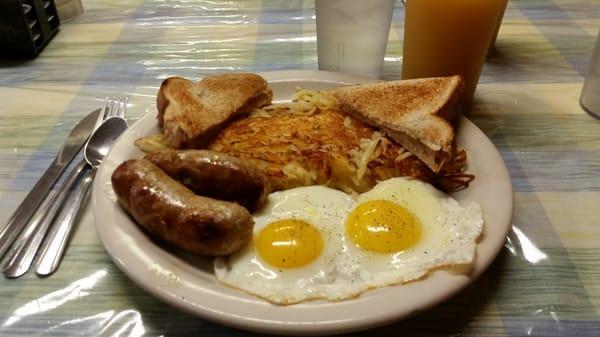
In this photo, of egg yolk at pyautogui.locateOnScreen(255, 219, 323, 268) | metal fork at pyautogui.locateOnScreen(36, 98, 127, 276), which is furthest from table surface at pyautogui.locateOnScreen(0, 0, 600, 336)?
egg yolk at pyautogui.locateOnScreen(255, 219, 323, 268)

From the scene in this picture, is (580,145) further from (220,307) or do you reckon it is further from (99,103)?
(99,103)

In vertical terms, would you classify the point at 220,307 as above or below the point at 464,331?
above

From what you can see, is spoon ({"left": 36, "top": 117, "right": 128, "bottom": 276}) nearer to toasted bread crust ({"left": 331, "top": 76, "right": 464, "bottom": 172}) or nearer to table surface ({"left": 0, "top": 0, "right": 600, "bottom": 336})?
table surface ({"left": 0, "top": 0, "right": 600, "bottom": 336})

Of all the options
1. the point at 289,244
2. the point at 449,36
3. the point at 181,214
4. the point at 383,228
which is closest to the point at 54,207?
the point at 181,214

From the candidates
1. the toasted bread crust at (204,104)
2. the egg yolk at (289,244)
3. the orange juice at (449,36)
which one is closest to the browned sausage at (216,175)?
the egg yolk at (289,244)

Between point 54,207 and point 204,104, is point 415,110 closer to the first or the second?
point 204,104

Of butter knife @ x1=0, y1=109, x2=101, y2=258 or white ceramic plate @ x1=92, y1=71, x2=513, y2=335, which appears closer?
white ceramic plate @ x1=92, y1=71, x2=513, y2=335

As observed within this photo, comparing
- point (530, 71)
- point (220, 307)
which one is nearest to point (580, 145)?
point (530, 71)
